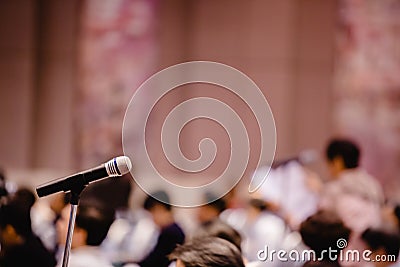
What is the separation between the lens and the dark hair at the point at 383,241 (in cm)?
269

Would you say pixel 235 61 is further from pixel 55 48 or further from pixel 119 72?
pixel 55 48

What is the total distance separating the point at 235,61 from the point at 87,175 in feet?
11.5

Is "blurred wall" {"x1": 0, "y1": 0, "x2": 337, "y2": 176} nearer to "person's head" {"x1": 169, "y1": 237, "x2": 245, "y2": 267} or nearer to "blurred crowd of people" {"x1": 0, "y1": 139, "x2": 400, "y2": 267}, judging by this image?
"blurred crowd of people" {"x1": 0, "y1": 139, "x2": 400, "y2": 267}

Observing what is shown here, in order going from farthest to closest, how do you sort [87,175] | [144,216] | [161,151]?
[161,151], [144,216], [87,175]

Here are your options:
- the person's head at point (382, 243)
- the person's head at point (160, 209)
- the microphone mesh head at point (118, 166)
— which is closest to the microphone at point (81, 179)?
the microphone mesh head at point (118, 166)

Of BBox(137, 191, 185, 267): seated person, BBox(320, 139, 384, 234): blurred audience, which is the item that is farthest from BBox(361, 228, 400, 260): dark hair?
BBox(137, 191, 185, 267): seated person

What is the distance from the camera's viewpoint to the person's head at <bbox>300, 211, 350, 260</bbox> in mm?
2566

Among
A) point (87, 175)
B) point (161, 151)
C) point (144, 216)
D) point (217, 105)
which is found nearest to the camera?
point (87, 175)

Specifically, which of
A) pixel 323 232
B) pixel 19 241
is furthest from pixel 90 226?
pixel 323 232

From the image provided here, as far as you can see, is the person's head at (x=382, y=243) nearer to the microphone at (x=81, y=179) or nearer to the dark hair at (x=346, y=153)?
the dark hair at (x=346, y=153)

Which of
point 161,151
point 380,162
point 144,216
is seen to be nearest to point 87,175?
point 144,216

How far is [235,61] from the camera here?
526 cm

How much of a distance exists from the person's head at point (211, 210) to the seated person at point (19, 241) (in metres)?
0.88

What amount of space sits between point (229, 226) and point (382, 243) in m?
0.49
